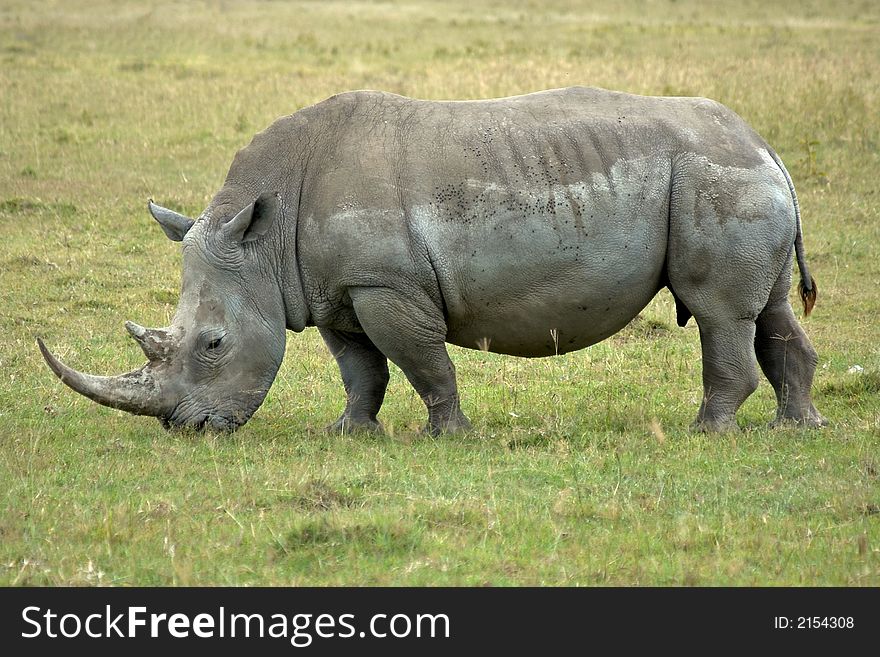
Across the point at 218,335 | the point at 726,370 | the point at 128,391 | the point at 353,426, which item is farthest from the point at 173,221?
the point at 726,370

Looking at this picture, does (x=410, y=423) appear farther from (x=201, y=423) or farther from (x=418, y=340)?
(x=201, y=423)

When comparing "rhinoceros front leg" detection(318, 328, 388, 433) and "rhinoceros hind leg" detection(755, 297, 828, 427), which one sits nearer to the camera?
"rhinoceros hind leg" detection(755, 297, 828, 427)

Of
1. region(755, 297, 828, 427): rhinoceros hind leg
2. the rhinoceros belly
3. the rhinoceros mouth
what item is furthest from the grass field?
the rhinoceros belly

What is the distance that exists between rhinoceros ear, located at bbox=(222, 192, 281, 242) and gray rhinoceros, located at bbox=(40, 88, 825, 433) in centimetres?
1

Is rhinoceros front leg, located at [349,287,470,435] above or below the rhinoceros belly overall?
below

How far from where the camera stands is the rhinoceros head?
8258mm

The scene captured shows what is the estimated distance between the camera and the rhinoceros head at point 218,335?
826cm

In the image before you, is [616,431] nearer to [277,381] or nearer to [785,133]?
[277,381]

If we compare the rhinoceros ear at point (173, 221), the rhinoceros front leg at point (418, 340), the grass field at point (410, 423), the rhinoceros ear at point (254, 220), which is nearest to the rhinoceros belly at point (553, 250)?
the rhinoceros front leg at point (418, 340)

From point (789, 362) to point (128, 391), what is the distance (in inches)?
165

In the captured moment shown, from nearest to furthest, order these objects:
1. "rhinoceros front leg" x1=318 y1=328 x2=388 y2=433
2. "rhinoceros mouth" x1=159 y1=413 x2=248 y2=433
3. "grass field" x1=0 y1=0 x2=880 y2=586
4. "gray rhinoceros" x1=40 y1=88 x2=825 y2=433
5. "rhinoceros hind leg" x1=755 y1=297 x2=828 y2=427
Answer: "grass field" x1=0 y1=0 x2=880 y2=586
"gray rhinoceros" x1=40 y1=88 x2=825 y2=433
"rhinoceros mouth" x1=159 y1=413 x2=248 y2=433
"rhinoceros hind leg" x1=755 y1=297 x2=828 y2=427
"rhinoceros front leg" x1=318 y1=328 x2=388 y2=433

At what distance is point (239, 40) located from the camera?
26625 mm

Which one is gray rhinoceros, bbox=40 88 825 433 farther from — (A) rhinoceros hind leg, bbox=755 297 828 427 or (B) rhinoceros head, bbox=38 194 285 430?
(A) rhinoceros hind leg, bbox=755 297 828 427
